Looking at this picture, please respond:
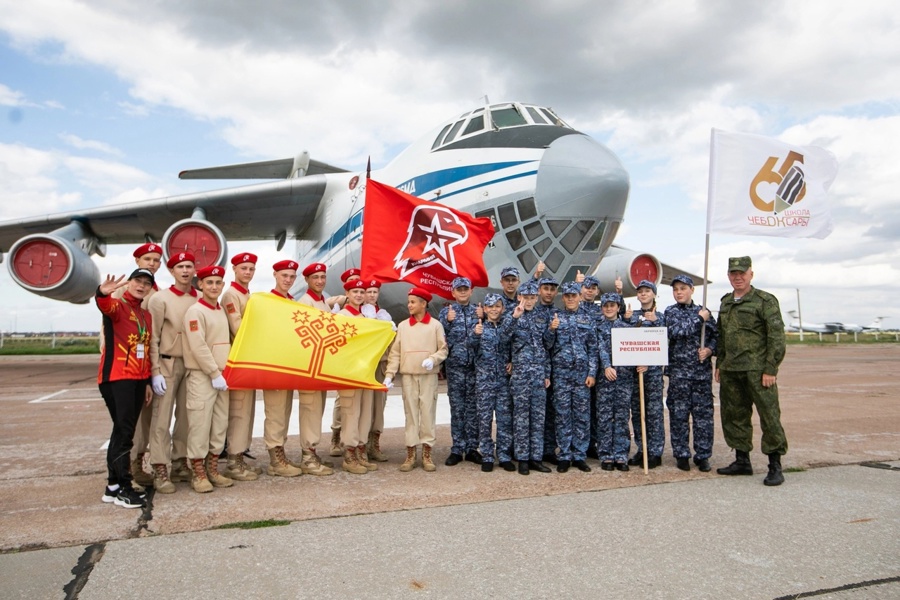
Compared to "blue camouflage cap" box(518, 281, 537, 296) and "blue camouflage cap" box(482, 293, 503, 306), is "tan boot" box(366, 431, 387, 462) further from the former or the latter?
"blue camouflage cap" box(518, 281, 537, 296)

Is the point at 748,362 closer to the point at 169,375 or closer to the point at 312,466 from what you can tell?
the point at 312,466

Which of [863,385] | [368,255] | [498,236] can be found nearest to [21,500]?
[368,255]

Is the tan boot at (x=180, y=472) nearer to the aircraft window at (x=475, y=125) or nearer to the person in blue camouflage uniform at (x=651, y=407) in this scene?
the person in blue camouflage uniform at (x=651, y=407)

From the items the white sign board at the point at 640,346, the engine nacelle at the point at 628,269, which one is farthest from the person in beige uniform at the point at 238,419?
the engine nacelle at the point at 628,269

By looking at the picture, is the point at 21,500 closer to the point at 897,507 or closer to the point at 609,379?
the point at 609,379

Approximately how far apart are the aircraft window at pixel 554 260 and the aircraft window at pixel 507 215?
2.02ft

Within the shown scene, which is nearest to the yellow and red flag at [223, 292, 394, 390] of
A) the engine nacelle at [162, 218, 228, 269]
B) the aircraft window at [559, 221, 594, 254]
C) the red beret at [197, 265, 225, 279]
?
the red beret at [197, 265, 225, 279]

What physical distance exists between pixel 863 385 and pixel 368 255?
34.8 feet

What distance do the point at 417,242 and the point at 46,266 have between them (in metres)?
8.40

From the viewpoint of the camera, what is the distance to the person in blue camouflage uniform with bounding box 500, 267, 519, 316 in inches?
214

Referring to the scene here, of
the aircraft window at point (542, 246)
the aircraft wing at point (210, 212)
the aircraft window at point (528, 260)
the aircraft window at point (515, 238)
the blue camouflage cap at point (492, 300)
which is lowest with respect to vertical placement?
the blue camouflage cap at point (492, 300)

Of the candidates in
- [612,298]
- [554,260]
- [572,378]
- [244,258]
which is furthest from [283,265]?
[554,260]

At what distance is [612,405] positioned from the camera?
17.4 ft

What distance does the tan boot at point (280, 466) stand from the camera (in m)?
4.75
